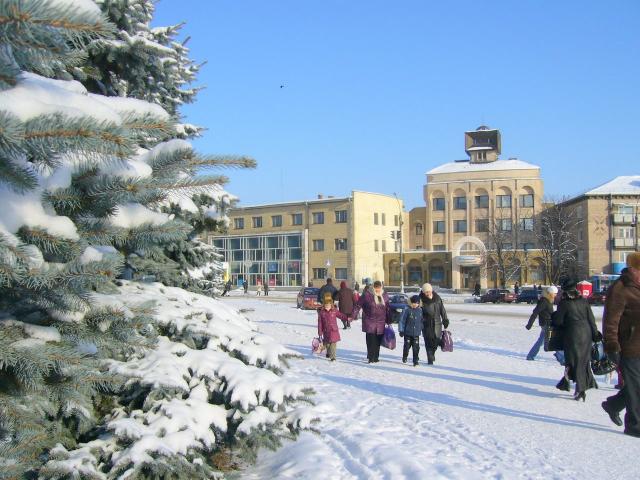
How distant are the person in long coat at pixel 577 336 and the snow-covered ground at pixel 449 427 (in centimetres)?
35

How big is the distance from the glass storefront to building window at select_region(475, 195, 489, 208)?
71.5 feet

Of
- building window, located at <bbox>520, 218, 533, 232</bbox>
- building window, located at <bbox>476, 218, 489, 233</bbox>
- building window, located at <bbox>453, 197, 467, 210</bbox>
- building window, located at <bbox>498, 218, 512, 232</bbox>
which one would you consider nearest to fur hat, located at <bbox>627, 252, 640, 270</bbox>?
building window, located at <bbox>498, 218, 512, 232</bbox>

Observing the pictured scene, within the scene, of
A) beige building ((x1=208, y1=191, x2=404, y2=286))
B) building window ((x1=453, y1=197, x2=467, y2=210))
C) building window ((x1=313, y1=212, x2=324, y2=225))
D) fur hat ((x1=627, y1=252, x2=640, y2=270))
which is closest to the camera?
fur hat ((x1=627, y1=252, x2=640, y2=270))

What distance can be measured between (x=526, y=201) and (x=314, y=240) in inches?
1007

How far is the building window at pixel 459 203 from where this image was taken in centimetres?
7439

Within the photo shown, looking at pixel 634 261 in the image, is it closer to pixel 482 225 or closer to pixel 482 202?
pixel 482 225

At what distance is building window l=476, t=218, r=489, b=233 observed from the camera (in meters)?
72.3

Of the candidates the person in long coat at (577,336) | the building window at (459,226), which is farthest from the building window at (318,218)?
the person in long coat at (577,336)

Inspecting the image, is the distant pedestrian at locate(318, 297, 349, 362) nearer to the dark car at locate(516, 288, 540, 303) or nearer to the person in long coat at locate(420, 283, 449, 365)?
the person in long coat at locate(420, 283, 449, 365)

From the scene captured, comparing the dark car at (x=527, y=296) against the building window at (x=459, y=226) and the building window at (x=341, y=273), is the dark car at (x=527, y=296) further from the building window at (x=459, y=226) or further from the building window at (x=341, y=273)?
the building window at (x=341, y=273)

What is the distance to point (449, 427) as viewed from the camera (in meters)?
7.08

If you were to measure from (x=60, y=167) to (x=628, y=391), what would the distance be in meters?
6.26

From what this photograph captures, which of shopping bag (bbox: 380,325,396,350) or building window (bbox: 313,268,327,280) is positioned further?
building window (bbox: 313,268,327,280)

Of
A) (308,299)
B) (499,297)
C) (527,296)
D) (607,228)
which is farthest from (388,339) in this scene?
(607,228)
